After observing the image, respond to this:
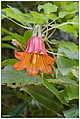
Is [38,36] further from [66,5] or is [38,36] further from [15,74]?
[66,5]

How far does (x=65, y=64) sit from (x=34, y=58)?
12 cm

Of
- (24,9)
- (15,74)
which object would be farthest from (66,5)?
(15,74)

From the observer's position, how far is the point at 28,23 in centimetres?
66

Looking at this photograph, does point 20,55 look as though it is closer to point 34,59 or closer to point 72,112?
point 34,59

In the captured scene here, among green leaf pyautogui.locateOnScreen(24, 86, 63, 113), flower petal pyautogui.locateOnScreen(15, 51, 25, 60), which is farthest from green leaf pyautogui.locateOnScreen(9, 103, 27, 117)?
flower petal pyautogui.locateOnScreen(15, 51, 25, 60)

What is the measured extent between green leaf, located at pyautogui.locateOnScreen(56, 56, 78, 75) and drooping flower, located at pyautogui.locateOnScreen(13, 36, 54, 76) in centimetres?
8

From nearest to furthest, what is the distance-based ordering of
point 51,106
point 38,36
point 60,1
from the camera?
point 38,36 → point 51,106 → point 60,1

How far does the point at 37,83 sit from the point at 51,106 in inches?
3.4

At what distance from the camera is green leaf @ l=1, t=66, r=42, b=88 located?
0.62m

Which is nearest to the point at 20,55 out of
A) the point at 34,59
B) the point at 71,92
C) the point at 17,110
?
the point at 34,59

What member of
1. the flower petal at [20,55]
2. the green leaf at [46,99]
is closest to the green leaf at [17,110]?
the green leaf at [46,99]

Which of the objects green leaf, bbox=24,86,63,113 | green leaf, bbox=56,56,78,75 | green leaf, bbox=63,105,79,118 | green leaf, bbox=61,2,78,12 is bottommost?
green leaf, bbox=63,105,79,118

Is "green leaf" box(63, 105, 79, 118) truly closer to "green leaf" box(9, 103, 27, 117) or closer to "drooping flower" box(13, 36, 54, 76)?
"drooping flower" box(13, 36, 54, 76)

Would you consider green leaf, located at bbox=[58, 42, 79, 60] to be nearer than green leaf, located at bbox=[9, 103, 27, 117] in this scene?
Yes
